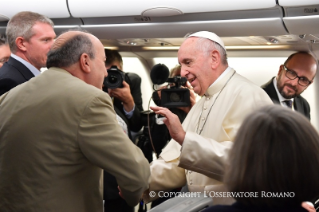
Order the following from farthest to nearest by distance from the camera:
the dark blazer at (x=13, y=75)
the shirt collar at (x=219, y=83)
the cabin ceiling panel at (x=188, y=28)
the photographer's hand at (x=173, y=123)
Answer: the cabin ceiling panel at (x=188, y=28) → the dark blazer at (x=13, y=75) → the shirt collar at (x=219, y=83) → the photographer's hand at (x=173, y=123)

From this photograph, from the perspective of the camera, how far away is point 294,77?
4.45 metres

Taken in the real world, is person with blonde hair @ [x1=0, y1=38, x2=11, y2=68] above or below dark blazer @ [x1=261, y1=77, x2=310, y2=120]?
above

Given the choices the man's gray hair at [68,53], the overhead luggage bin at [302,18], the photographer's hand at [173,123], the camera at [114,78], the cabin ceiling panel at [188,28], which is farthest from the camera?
the camera at [114,78]

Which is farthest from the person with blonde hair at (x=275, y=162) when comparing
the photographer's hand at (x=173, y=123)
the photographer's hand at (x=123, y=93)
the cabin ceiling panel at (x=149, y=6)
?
the photographer's hand at (x=123, y=93)

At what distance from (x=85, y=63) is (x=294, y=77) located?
265 centimetres

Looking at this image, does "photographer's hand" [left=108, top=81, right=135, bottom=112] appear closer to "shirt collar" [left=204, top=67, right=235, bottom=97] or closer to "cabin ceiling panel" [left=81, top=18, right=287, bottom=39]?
"cabin ceiling panel" [left=81, top=18, right=287, bottom=39]

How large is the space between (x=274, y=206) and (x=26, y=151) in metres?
1.29

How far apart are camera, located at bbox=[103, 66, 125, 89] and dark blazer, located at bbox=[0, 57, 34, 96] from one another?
0.90m

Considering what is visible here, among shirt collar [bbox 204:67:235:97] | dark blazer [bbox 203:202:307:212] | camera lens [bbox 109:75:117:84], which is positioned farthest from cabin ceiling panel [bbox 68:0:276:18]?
dark blazer [bbox 203:202:307:212]

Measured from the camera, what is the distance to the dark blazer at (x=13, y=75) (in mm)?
3191

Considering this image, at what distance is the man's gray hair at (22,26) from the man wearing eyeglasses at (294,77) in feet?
7.87

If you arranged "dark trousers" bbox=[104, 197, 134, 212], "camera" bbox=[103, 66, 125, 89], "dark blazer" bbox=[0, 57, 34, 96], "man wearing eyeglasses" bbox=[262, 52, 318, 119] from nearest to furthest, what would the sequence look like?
"dark blazer" bbox=[0, 57, 34, 96]
"camera" bbox=[103, 66, 125, 89]
"dark trousers" bbox=[104, 197, 134, 212]
"man wearing eyeglasses" bbox=[262, 52, 318, 119]

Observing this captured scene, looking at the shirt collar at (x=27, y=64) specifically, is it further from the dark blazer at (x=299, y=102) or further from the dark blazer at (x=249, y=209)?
the dark blazer at (x=299, y=102)

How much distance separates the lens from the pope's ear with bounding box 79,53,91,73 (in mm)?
2430
